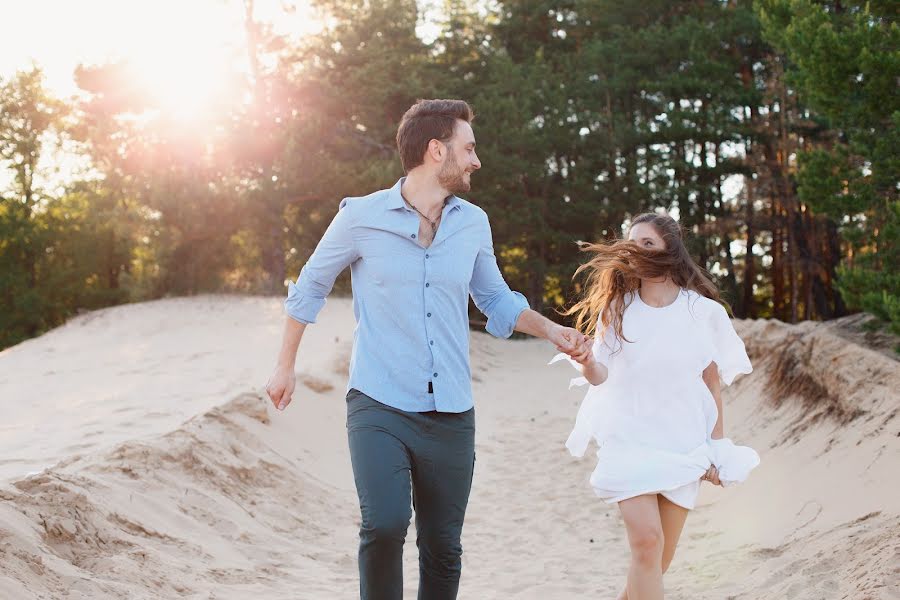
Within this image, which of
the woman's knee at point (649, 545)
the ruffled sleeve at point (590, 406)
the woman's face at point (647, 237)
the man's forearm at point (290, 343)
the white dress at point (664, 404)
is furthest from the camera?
the woman's face at point (647, 237)

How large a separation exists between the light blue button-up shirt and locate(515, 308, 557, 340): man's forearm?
25cm

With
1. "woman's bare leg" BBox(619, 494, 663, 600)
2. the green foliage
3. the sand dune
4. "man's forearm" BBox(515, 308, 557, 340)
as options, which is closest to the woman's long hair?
"man's forearm" BBox(515, 308, 557, 340)

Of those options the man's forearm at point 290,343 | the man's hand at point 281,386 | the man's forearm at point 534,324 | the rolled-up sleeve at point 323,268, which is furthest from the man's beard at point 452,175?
the man's hand at point 281,386

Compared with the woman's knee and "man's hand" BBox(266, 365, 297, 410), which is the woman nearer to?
the woman's knee

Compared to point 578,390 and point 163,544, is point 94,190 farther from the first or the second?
point 163,544

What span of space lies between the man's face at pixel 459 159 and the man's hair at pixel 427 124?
0.03 m

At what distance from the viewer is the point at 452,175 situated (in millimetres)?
3346

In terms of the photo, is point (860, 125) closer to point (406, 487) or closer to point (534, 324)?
point (534, 324)

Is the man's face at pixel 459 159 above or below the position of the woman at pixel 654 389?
above

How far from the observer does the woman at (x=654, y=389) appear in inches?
138

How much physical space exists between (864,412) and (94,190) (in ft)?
60.6

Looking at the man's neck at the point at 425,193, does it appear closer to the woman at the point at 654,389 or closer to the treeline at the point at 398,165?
the woman at the point at 654,389

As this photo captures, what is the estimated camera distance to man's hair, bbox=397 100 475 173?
3.32m

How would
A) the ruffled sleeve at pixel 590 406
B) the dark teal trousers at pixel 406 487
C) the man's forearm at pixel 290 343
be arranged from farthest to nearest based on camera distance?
the ruffled sleeve at pixel 590 406 < the man's forearm at pixel 290 343 < the dark teal trousers at pixel 406 487
